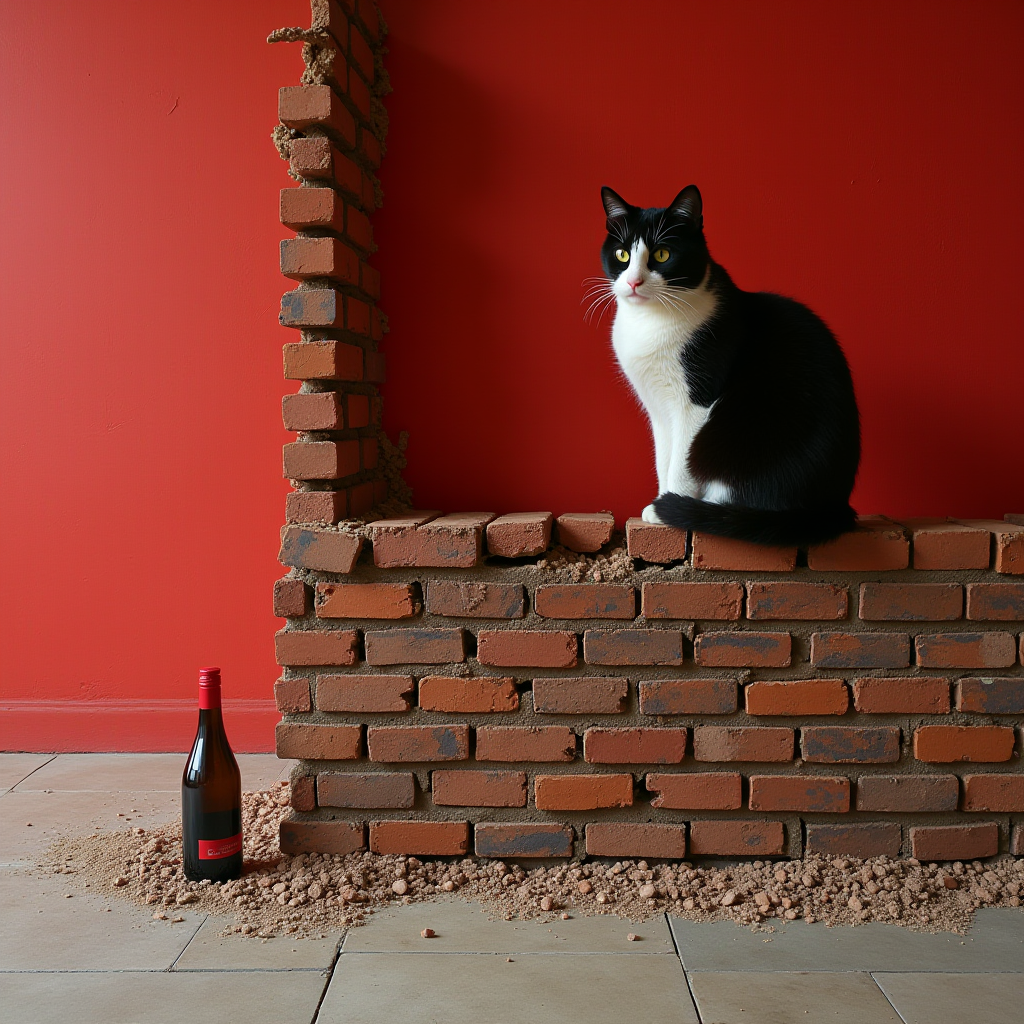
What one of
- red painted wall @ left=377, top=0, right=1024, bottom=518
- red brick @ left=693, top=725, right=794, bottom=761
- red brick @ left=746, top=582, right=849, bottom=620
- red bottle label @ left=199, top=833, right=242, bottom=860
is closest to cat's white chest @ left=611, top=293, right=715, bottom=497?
red brick @ left=746, top=582, right=849, bottom=620

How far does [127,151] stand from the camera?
224 cm

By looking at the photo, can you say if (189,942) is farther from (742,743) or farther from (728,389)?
(728,389)

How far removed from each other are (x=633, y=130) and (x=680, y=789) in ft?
4.83

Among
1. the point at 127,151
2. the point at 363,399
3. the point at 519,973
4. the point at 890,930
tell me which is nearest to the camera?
the point at 519,973

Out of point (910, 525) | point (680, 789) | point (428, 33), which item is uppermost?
point (428, 33)

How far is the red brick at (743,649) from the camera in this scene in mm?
1696

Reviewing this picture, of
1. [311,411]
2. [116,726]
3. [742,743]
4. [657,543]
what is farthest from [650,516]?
[116,726]

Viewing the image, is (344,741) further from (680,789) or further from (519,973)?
(680,789)

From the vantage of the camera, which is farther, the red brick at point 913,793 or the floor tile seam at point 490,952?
the red brick at point 913,793

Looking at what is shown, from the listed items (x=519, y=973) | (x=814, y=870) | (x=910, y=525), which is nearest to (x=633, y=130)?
(x=910, y=525)

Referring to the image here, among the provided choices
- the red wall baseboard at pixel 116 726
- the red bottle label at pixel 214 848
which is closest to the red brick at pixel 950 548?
the red bottle label at pixel 214 848

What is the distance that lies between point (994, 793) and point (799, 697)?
421mm

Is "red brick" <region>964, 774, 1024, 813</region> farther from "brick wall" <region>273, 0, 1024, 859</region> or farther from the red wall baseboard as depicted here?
the red wall baseboard

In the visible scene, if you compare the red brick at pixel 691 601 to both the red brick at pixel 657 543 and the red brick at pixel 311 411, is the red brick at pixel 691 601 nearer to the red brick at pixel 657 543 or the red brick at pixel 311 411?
the red brick at pixel 657 543
